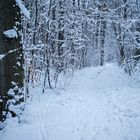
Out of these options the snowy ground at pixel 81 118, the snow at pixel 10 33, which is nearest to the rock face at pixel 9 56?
the snow at pixel 10 33

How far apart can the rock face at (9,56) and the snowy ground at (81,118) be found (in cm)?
79

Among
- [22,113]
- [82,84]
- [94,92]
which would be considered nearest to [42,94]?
[94,92]

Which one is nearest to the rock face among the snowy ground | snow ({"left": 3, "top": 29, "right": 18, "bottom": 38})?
snow ({"left": 3, "top": 29, "right": 18, "bottom": 38})

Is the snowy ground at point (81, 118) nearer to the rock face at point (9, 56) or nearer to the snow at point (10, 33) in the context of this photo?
the rock face at point (9, 56)

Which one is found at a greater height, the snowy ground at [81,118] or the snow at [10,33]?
the snow at [10,33]

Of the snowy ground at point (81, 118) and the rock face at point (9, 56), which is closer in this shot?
the rock face at point (9, 56)

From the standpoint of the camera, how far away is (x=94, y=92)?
10.8 metres

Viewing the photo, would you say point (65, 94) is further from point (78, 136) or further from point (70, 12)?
point (70, 12)

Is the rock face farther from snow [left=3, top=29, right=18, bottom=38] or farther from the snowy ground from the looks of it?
the snowy ground

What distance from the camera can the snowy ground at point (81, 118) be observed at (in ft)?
18.1

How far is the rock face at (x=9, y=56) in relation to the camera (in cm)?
494

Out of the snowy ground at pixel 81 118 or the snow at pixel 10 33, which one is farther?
the snowy ground at pixel 81 118

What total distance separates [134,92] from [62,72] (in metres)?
7.27

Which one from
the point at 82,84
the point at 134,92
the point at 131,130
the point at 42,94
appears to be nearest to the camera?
the point at 131,130
